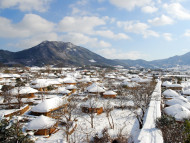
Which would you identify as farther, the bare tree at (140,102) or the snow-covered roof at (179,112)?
the snow-covered roof at (179,112)

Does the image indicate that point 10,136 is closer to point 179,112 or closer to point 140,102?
point 140,102

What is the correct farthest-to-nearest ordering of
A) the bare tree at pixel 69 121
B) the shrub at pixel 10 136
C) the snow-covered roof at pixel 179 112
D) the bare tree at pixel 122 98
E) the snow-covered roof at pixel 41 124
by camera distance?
1. the bare tree at pixel 122 98
2. the snow-covered roof at pixel 179 112
3. the snow-covered roof at pixel 41 124
4. the bare tree at pixel 69 121
5. the shrub at pixel 10 136

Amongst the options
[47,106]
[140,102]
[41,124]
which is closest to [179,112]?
[140,102]

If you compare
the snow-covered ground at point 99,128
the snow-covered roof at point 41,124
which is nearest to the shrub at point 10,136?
the snow-covered ground at point 99,128

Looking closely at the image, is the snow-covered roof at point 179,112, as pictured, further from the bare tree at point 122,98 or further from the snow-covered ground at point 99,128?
the bare tree at point 122,98

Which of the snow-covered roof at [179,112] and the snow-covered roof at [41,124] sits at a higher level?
the snow-covered roof at [41,124]

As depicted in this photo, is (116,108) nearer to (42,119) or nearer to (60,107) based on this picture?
(60,107)

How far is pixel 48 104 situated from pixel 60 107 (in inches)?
67.8

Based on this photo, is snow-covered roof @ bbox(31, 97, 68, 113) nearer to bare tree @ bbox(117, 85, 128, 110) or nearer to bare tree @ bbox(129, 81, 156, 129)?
bare tree @ bbox(129, 81, 156, 129)

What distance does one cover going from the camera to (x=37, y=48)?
18288 centimetres

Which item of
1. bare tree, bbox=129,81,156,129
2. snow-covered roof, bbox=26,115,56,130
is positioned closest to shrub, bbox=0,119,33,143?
snow-covered roof, bbox=26,115,56,130

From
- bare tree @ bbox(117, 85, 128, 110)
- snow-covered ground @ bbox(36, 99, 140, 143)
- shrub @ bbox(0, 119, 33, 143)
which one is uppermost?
shrub @ bbox(0, 119, 33, 143)

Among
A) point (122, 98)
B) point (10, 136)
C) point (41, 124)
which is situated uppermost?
point (10, 136)

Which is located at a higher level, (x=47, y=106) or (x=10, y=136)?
(x=10, y=136)
